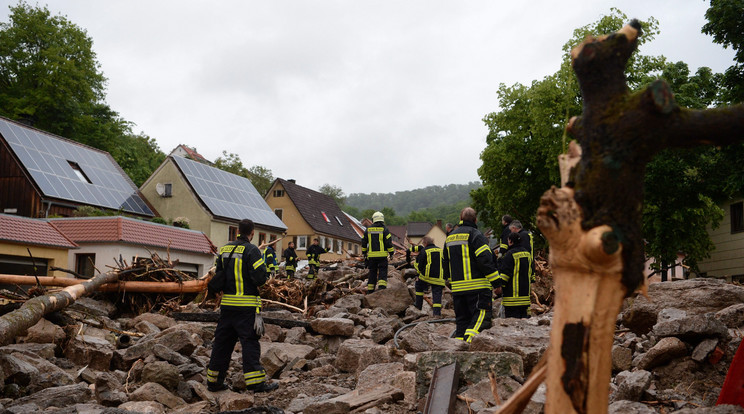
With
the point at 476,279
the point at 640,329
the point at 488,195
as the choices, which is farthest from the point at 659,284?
the point at 488,195

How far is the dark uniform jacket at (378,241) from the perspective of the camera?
15.7 metres

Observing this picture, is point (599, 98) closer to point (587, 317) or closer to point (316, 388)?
point (587, 317)

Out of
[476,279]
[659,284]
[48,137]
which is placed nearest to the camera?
[659,284]

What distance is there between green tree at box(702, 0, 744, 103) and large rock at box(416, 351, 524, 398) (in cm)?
1299

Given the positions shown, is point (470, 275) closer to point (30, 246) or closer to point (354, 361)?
point (354, 361)

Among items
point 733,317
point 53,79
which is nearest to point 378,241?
point 733,317

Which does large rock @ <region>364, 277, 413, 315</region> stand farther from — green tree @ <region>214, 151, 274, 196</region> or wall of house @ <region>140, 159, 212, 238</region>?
green tree @ <region>214, 151, 274, 196</region>

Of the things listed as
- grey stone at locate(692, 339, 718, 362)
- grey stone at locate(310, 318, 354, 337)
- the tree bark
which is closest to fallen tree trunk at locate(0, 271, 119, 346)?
grey stone at locate(310, 318, 354, 337)

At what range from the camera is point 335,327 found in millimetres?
11375

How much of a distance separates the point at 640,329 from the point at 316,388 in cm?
418

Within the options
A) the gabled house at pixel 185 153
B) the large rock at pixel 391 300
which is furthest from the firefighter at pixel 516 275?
the gabled house at pixel 185 153

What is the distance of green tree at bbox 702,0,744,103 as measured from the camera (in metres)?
15.4

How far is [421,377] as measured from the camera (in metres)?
5.98

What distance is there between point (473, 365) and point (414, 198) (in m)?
150
